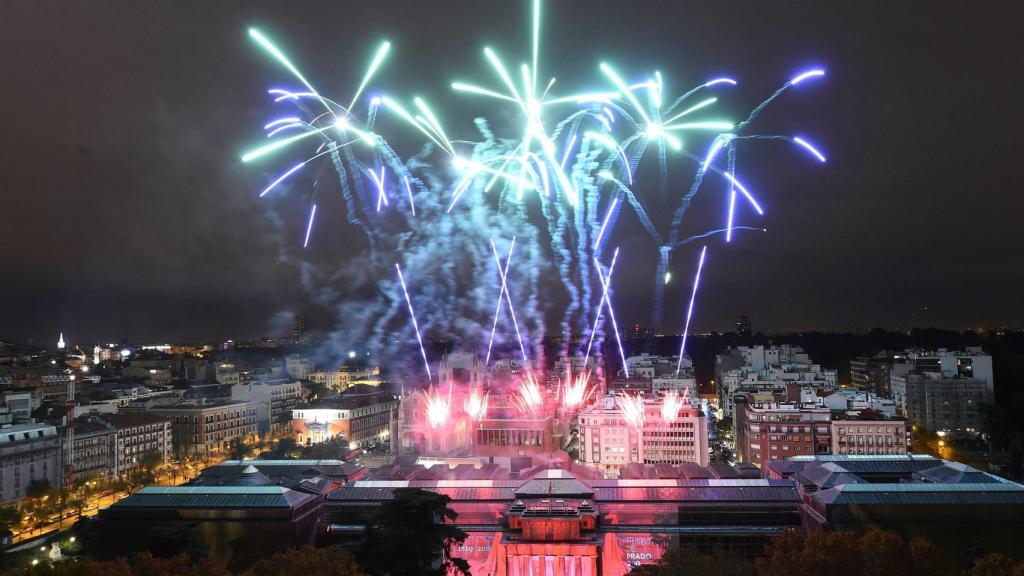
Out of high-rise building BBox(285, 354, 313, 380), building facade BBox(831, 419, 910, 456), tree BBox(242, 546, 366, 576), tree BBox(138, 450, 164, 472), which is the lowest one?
tree BBox(138, 450, 164, 472)

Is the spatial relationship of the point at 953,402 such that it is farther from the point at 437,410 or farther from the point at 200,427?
the point at 200,427

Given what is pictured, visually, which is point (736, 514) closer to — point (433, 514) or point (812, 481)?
point (812, 481)

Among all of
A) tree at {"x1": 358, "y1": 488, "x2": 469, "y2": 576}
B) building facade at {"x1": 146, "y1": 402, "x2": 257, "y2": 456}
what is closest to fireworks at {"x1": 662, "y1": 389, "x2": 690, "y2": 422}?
tree at {"x1": 358, "y1": 488, "x2": 469, "y2": 576}

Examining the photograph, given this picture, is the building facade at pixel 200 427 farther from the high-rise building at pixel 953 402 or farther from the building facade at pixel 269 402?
the high-rise building at pixel 953 402

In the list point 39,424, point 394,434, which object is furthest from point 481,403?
point 39,424

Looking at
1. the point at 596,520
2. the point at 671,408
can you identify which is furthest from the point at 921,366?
the point at 596,520

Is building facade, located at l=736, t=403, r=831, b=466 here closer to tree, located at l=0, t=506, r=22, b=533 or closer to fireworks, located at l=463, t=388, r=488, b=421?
A: fireworks, located at l=463, t=388, r=488, b=421
